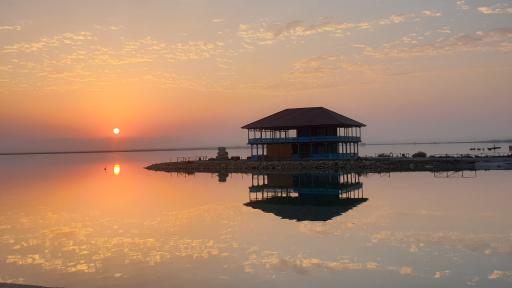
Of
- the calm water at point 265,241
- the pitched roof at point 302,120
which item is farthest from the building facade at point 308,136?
the calm water at point 265,241

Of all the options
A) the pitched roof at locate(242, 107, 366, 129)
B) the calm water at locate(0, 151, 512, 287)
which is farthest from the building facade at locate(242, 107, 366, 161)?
the calm water at locate(0, 151, 512, 287)

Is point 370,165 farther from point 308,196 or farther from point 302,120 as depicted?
point 308,196

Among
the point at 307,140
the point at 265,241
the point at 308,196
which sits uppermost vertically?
the point at 307,140

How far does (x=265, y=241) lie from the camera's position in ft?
65.8

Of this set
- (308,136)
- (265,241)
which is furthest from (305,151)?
(265,241)

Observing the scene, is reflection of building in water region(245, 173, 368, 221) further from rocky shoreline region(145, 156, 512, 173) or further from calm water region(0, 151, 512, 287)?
rocky shoreline region(145, 156, 512, 173)

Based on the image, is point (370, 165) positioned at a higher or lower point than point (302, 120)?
lower

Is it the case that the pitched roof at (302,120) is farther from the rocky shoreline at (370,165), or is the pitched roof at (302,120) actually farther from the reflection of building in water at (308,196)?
the reflection of building in water at (308,196)

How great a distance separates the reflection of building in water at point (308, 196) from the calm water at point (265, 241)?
0.58ft

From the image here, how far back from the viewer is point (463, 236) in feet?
65.3

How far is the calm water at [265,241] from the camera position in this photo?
14.9m

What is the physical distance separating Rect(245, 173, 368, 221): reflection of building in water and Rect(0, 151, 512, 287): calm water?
0.58ft

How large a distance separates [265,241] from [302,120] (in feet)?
150

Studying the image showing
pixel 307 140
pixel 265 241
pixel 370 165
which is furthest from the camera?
pixel 307 140
